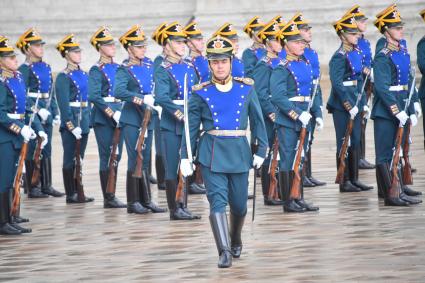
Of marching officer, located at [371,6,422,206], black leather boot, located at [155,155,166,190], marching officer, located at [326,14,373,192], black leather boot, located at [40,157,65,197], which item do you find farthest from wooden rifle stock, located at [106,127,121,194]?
marching officer, located at [371,6,422,206]

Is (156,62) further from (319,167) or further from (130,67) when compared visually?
(319,167)

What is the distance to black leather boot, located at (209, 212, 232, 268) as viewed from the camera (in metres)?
9.67

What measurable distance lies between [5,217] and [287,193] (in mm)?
2445

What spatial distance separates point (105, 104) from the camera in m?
13.6

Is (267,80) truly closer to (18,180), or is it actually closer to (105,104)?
(105,104)

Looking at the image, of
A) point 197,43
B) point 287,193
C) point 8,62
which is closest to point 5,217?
point 8,62

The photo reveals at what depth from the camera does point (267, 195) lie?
533 inches

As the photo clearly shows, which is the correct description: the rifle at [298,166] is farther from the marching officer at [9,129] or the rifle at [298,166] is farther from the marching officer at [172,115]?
the marching officer at [9,129]

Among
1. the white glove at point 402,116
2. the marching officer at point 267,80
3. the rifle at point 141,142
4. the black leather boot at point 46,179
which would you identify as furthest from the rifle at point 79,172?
the white glove at point 402,116

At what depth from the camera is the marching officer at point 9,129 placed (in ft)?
39.0

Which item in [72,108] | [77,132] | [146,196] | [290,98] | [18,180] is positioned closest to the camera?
[18,180]

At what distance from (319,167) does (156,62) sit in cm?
294

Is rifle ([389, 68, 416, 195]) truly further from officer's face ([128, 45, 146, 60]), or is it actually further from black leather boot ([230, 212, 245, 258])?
black leather boot ([230, 212, 245, 258])

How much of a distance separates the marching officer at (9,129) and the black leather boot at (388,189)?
10.1 ft
